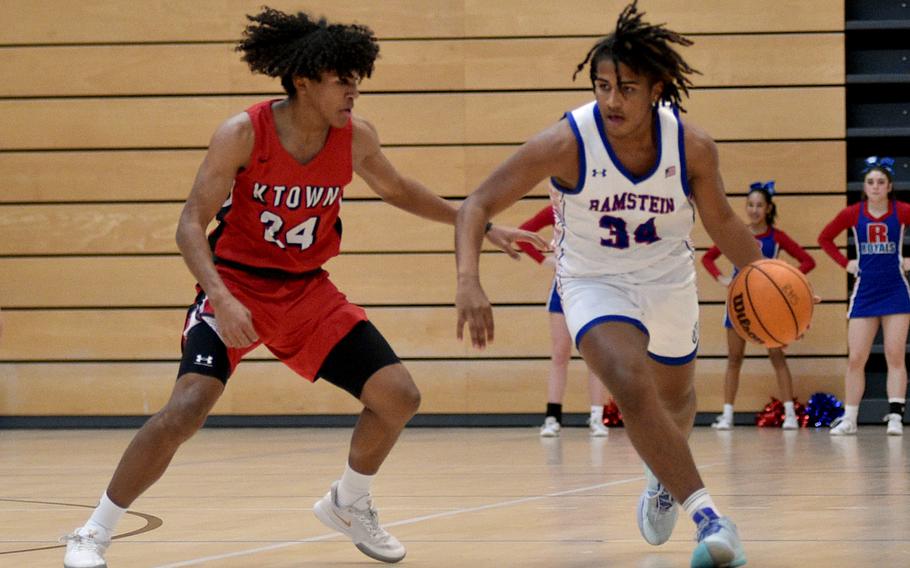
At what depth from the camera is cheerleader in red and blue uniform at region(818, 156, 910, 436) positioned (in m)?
9.43

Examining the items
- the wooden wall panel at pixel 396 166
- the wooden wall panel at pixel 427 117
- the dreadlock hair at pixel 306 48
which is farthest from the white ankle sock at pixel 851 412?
the dreadlock hair at pixel 306 48

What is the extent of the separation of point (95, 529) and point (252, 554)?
0.57 metres

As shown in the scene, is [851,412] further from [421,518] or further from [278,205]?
[278,205]

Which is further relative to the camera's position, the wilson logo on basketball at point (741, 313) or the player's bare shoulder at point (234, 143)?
the wilson logo on basketball at point (741, 313)

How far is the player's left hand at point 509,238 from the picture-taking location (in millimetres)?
4535

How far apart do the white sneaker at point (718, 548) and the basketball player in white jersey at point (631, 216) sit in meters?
0.21

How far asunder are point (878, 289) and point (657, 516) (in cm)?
567

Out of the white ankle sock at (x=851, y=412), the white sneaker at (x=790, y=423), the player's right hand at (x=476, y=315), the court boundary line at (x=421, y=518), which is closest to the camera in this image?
the player's right hand at (x=476, y=315)

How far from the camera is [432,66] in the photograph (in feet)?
35.5

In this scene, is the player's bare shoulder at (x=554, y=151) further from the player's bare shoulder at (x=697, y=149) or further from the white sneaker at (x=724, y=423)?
the white sneaker at (x=724, y=423)

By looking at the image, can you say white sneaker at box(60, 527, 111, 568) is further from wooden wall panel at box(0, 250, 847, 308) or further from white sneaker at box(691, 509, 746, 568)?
wooden wall panel at box(0, 250, 847, 308)

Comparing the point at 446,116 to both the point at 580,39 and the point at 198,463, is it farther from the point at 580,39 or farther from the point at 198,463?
the point at 198,463

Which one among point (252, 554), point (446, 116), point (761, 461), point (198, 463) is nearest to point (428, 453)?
point (198, 463)

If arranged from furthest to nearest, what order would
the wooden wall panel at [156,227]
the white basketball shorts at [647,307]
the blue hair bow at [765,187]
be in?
the wooden wall panel at [156,227] → the blue hair bow at [765,187] → the white basketball shorts at [647,307]
